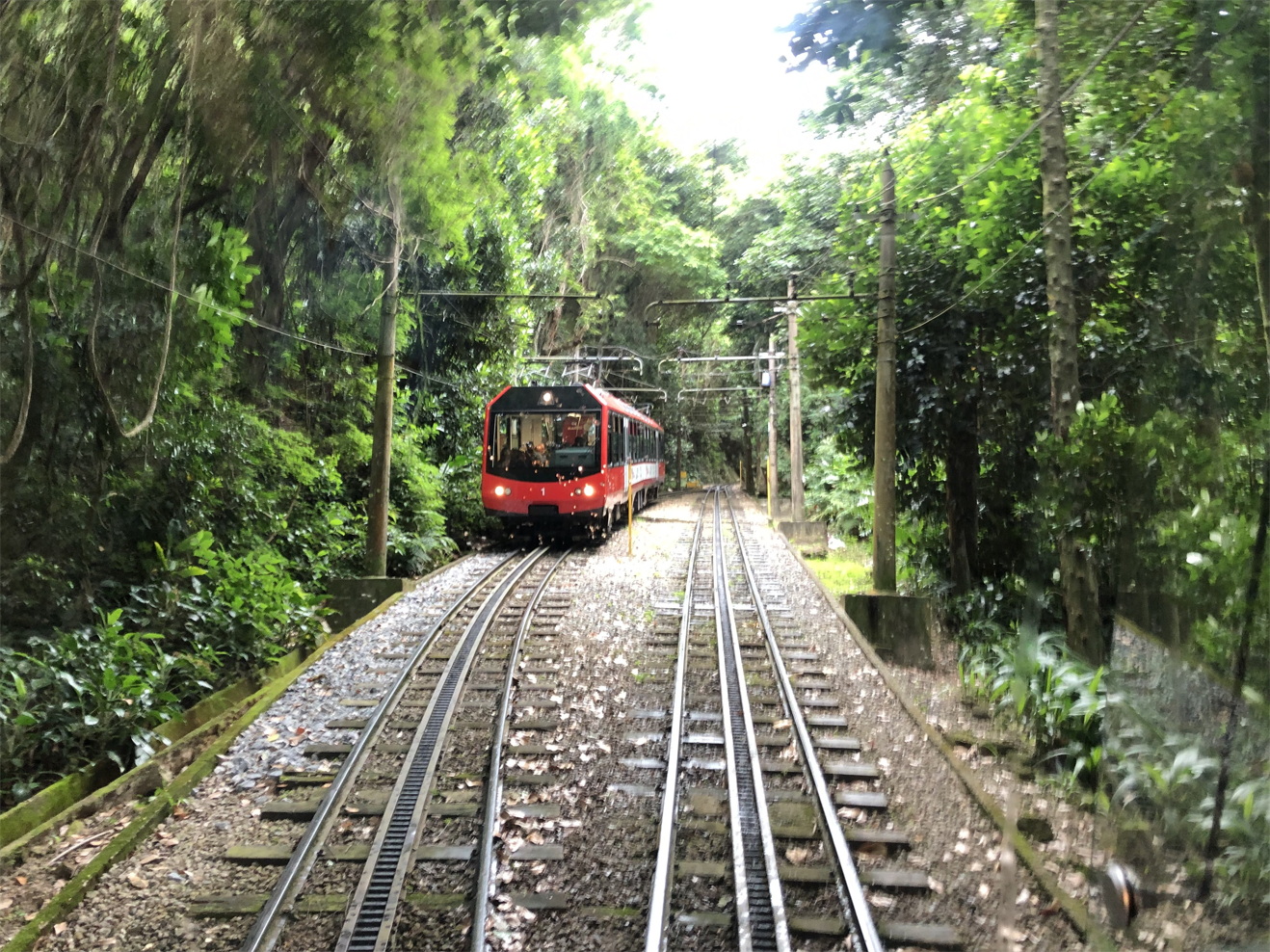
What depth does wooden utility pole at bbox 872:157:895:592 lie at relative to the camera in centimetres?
883

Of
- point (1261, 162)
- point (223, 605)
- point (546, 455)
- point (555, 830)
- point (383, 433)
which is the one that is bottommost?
point (555, 830)

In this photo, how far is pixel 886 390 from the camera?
8945 millimetres

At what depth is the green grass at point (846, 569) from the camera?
11875mm

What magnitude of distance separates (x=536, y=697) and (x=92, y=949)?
11.3 ft

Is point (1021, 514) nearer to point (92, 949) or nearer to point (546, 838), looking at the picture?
point (546, 838)

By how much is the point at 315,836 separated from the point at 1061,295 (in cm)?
584

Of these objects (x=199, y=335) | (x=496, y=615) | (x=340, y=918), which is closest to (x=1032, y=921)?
(x=340, y=918)

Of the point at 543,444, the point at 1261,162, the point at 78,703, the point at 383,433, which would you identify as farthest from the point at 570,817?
the point at 543,444

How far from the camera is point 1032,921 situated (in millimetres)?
3479

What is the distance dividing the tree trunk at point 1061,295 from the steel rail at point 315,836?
16.4 feet

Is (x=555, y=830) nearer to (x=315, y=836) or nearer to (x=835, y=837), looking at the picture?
(x=315, y=836)

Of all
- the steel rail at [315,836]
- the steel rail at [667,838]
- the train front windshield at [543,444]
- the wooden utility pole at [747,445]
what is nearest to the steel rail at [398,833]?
the steel rail at [315,836]

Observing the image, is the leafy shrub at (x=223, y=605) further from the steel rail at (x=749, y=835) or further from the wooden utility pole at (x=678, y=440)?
the wooden utility pole at (x=678, y=440)

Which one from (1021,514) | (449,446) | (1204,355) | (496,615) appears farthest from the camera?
(449,446)
